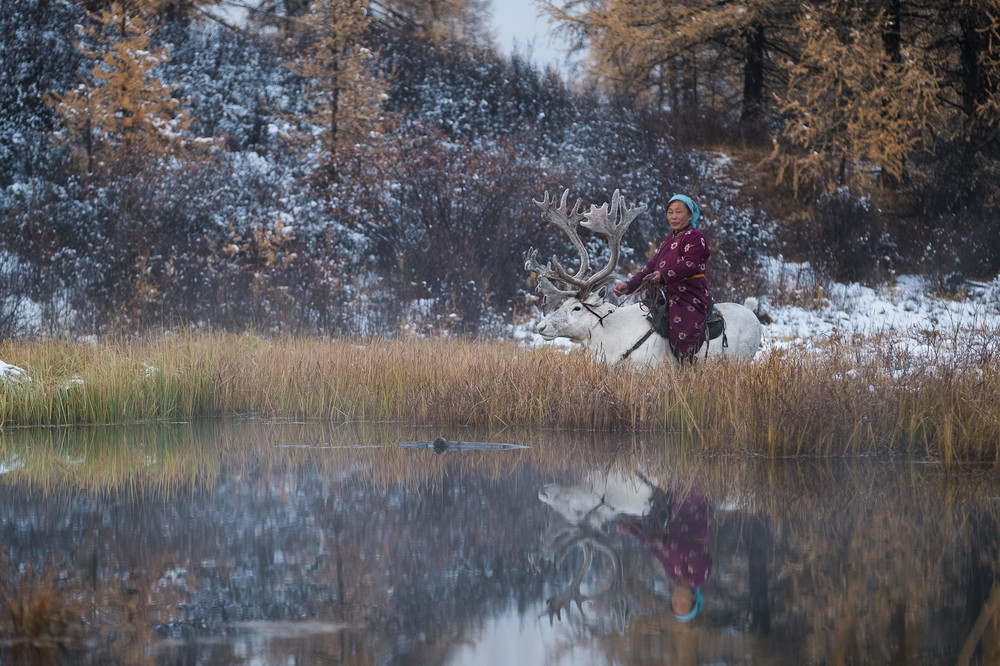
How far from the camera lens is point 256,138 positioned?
2052cm

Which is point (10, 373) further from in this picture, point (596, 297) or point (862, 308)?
point (862, 308)

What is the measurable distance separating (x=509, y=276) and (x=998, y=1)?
9295 mm

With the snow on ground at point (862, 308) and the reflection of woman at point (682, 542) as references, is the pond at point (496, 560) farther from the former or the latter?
the snow on ground at point (862, 308)

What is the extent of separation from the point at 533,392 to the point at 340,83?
12925mm

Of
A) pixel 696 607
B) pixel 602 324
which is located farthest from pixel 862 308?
pixel 696 607

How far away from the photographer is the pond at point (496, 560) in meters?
2.94

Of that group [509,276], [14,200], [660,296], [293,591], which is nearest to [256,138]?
[14,200]

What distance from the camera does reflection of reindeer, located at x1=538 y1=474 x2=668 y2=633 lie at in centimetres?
334

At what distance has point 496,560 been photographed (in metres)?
3.90

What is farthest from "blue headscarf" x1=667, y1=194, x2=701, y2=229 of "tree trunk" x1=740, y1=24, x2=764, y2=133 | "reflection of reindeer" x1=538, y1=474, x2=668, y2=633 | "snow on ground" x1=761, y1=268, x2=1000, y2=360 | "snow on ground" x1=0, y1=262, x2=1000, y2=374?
"tree trunk" x1=740, y1=24, x2=764, y2=133

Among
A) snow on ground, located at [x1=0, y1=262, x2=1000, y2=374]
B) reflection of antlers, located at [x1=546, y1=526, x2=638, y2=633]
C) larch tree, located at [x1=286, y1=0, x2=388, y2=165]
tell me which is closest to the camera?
reflection of antlers, located at [x1=546, y1=526, x2=638, y2=633]

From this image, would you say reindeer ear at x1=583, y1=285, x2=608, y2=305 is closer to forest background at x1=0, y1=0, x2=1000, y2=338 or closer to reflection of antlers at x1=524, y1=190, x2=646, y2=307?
reflection of antlers at x1=524, y1=190, x2=646, y2=307

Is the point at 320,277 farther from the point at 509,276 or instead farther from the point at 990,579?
the point at 990,579

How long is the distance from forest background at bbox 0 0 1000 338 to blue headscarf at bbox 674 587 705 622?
10936 millimetres
